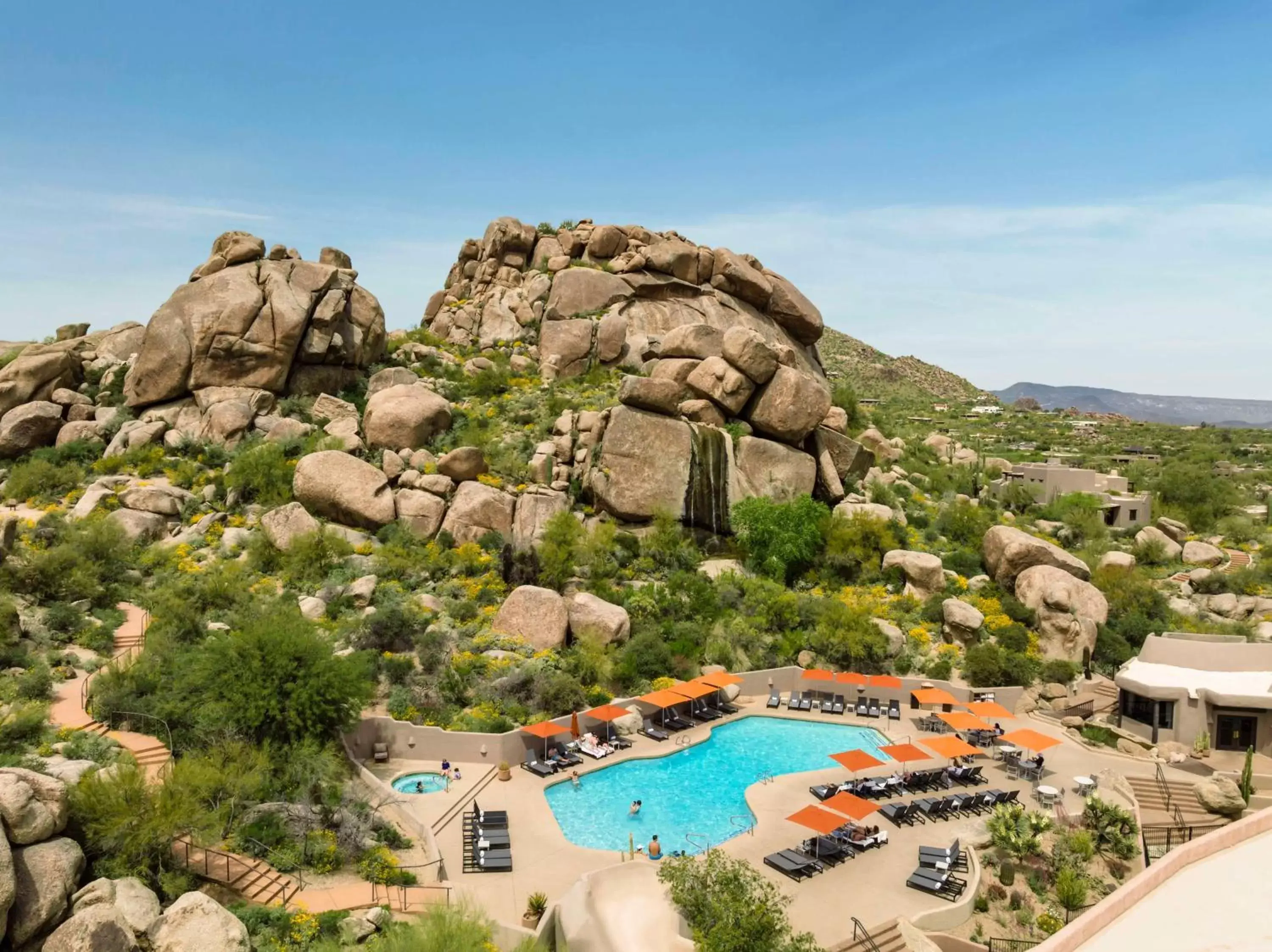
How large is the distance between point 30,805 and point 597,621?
62.3 ft

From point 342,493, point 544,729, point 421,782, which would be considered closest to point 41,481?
point 342,493

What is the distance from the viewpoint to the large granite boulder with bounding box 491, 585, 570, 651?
3020 centimetres

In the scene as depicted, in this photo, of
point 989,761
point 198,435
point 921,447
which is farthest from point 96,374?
point 921,447

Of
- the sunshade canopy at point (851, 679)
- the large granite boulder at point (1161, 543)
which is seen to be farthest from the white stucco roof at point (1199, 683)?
the large granite boulder at point (1161, 543)

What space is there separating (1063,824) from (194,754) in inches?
863

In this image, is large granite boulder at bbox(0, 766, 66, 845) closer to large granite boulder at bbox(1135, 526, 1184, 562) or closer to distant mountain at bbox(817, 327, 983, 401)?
large granite boulder at bbox(1135, 526, 1184, 562)

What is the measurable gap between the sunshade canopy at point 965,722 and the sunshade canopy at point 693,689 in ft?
25.0

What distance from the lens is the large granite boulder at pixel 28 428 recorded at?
40375 millimetres

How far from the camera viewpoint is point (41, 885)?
548 inches

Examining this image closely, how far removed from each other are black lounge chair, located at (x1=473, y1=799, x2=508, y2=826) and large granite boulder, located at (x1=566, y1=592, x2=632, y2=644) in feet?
32.5

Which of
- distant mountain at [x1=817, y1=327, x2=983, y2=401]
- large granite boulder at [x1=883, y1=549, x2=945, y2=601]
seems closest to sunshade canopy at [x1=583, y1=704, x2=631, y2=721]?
large granite boulder at [x1=883, y1=549, x2=945, y2=601]

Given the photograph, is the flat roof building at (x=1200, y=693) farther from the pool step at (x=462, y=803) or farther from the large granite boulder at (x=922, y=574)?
the pool step at (x=462, y=803)

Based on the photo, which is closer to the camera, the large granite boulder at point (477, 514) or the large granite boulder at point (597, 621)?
the large granite boulder at point (597, 621)

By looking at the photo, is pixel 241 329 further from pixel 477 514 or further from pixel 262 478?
pixel 477 514
